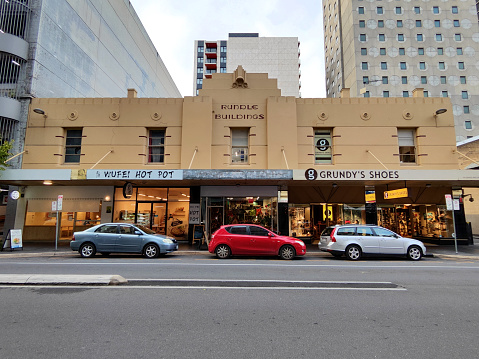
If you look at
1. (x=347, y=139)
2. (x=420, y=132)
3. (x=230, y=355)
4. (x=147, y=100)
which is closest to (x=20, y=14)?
(x=147, y=100)

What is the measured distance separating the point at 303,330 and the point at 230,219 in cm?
1261

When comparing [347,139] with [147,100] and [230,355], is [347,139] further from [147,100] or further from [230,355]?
[230,355]

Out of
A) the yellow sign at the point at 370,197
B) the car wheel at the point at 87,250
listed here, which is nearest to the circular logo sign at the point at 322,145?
the yellow sign at the point at 370,197

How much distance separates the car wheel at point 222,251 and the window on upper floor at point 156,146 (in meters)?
7.21

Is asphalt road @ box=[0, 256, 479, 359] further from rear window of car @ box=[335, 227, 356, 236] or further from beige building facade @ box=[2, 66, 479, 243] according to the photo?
beige building facade @ box=[2, 66, 479, 243]

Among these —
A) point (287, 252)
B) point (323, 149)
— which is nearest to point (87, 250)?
point (287, 252)

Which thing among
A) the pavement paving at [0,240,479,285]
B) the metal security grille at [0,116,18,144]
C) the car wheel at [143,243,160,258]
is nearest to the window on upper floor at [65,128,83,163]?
the metal security grille at [0,116,18,144]

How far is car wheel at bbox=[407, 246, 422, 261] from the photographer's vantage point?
12.2 meters

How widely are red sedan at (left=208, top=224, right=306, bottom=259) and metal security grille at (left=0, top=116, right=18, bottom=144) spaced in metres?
13.4

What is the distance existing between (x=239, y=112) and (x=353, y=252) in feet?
32.1

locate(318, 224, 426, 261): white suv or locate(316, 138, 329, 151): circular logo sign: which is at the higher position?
locate(316, 138, 329, 151): circular logo sign

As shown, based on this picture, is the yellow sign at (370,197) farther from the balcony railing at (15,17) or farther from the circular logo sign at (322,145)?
the balcony railing at (15,17)

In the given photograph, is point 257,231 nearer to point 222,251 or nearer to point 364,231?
point 222,251

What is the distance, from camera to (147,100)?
17438 mm
